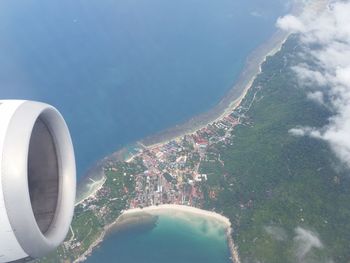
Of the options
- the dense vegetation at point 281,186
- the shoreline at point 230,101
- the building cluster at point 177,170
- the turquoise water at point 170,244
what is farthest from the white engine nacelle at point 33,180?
the shoreline at point 230,101

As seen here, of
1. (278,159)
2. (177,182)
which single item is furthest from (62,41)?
(278,159)

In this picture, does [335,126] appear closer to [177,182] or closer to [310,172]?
[310,172]

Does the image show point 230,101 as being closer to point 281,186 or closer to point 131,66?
point 131,66

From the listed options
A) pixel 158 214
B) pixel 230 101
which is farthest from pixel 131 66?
pixel 158 214

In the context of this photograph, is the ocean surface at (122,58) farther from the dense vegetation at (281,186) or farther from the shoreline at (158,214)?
the dense vegetation at (281,186)

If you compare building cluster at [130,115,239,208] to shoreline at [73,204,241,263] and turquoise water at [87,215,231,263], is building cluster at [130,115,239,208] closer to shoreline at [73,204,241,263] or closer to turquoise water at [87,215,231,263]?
shoreline at [73,204,241,263]

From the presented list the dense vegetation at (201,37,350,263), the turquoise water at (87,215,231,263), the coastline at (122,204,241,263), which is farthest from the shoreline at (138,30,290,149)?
the turquoise water at (87,215,231,263)

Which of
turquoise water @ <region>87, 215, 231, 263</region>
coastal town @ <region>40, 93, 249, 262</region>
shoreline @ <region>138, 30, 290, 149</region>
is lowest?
turquoise water @ <region>87, 215, 231, 263</region>
